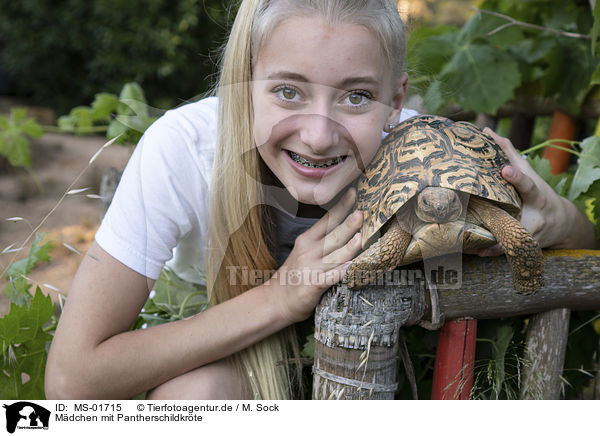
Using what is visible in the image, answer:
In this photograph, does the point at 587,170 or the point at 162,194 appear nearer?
the point at 162,194

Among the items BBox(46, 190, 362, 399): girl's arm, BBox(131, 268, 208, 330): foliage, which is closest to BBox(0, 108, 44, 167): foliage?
BBox(131, 268, 208, 330): foliage

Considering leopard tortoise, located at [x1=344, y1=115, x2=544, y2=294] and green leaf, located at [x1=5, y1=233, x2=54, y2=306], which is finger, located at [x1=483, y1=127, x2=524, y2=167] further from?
green leaf, located at [x1=5, y1=233, x2=54, y2=306]

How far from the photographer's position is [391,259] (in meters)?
1.13

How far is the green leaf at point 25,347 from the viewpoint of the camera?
1.39 meters

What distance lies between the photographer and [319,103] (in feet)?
3.84

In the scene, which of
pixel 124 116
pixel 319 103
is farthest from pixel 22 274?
pixel 319 103

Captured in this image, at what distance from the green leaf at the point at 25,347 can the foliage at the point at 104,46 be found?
3930 mm

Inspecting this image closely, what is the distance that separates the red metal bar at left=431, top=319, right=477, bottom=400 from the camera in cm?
127

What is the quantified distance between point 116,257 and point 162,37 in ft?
13.8

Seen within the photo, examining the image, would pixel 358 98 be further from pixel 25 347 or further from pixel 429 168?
pixel 25 347

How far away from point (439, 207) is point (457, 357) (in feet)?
1.34

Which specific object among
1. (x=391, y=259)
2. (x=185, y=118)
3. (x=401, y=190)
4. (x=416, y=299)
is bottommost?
(x=416, y=299)
